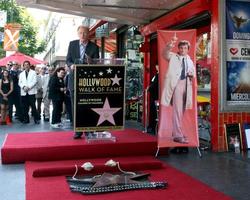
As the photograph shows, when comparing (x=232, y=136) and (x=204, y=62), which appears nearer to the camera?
(x=232, y=136)

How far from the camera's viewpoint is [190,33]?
687cm

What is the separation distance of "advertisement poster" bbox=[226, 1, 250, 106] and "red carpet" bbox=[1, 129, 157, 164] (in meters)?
1.84

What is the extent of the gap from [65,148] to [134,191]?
6.52 feet

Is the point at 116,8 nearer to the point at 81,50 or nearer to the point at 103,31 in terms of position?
the point at 81,50

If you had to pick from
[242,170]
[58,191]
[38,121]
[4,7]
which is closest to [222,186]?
[242,170]

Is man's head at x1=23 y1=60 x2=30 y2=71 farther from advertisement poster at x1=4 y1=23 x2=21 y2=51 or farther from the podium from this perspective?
advertisement poster at x1=4 y1=23 x2=21 y2=51

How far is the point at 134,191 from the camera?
195 inches

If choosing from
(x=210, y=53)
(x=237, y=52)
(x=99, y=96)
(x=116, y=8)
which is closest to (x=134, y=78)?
(x=116, y=8)

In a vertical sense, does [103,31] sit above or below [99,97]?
above

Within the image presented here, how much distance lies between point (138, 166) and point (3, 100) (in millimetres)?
7250

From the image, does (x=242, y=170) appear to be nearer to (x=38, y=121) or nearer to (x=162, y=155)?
(x=162, y=155)

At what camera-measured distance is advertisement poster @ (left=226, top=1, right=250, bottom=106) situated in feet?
25.6

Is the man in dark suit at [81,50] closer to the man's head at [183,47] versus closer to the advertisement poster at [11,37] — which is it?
the man's head at [183,47]

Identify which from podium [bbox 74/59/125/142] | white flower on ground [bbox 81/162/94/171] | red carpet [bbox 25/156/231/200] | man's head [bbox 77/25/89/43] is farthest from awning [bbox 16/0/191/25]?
white flower on ground [bbox 81/162/94/171]
